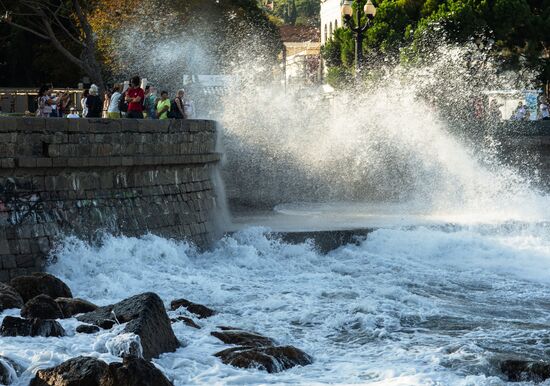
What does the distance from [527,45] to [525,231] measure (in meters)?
19.0

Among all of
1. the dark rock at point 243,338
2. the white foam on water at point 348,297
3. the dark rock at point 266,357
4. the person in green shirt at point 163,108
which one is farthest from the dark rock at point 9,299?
the person in green shirt at point 163,108

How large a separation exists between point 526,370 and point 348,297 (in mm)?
4670

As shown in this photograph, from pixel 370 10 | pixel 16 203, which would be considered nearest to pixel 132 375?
pixel 16 203

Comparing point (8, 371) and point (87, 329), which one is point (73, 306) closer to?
point (87, 329)

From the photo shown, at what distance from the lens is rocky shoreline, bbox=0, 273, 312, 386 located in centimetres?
1057

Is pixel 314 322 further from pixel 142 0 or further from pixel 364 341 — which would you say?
pixel 142 0

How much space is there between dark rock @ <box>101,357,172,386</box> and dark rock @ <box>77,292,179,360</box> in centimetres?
129

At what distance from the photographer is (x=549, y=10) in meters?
41.3

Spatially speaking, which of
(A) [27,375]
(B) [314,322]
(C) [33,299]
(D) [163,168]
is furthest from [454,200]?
(A) [27,375]

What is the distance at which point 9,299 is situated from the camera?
44.9 ft

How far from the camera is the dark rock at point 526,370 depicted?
1179 cm

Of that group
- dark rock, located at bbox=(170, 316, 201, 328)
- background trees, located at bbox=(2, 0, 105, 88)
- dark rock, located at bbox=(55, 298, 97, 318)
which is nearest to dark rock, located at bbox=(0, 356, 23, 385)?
dark rock, located at bbox=(55, 298, 97, 318)

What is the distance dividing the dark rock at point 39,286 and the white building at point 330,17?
174 feet

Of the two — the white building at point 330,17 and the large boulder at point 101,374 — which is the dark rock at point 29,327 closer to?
the large boulder at point 101,374
